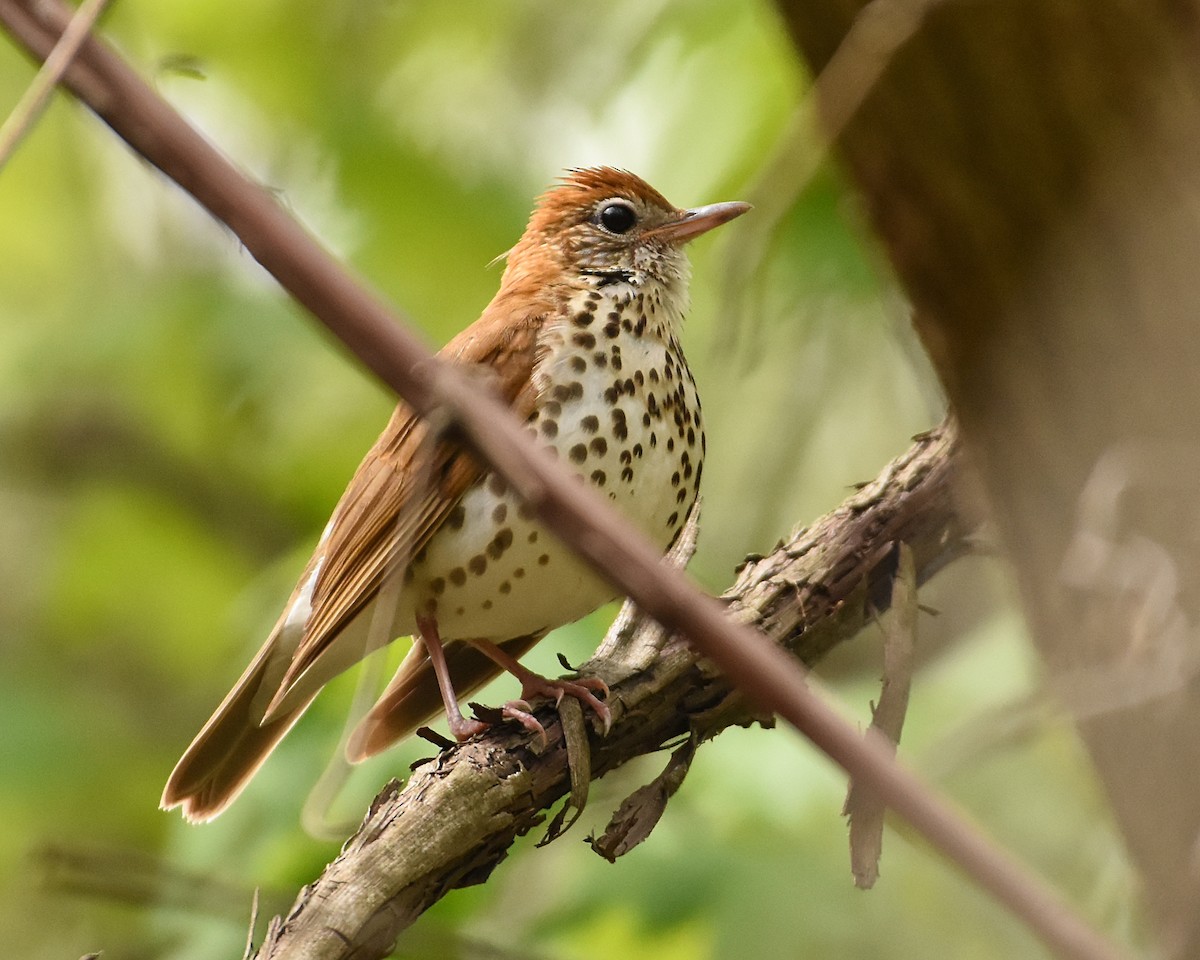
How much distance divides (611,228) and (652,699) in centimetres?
133

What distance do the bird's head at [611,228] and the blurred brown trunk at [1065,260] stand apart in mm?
2132

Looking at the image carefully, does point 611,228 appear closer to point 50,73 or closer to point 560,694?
point 560,694

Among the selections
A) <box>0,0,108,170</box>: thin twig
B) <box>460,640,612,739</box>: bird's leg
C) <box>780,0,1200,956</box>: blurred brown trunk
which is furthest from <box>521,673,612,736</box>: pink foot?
<box>0,0,108,170</box>: thin twig

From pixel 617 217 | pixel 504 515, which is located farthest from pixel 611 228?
pixel 504 515

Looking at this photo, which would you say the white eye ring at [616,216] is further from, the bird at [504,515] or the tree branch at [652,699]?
the tree branch at [652,699]

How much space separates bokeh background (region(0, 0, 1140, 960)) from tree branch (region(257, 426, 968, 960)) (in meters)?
0.15

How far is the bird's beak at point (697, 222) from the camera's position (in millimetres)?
3602

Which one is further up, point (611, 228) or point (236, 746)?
point (611, 228)

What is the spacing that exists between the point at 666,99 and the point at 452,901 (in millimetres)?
2158

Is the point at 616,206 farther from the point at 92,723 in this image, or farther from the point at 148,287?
the point at 92,723

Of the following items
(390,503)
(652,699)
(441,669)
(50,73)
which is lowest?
(50,73)

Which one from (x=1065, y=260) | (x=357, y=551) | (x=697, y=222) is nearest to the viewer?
(x=1065, y=260)

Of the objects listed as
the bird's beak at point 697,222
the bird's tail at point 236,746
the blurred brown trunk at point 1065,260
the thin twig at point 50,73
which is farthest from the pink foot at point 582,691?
the thin twig at point 50,73

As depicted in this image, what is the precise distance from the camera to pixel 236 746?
3.46 metres
